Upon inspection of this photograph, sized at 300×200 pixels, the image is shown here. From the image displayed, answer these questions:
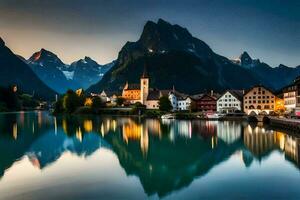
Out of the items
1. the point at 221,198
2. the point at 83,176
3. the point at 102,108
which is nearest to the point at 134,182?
the point at 83,176

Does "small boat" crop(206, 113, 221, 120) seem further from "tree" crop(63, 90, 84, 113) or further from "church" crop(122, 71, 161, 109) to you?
"tree" crop(63, 90, 84, 113)

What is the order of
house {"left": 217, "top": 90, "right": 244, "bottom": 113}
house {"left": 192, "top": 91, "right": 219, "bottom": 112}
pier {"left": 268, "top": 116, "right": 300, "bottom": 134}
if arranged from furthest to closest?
house {"left": 192, "top": 91, "right": 219, "bottom": 112} < house {"left": 217, "top": 90, "right": 244, "bottom": 113} < pier {"left": 268, "top": 116, "right": 300, "bottom": 134}

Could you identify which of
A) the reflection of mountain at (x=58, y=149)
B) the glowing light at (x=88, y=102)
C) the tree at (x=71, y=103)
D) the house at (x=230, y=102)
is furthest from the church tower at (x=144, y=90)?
the reflection of mountain at (x=58, y=149)

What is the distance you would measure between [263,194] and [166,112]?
9980 cm

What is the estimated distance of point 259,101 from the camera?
108 meters

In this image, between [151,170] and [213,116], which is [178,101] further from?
[151,170]

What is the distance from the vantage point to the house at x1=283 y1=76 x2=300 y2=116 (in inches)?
3228

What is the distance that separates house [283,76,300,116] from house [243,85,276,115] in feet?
31.5

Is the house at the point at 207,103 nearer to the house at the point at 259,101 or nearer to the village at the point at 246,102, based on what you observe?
the village at the point at 246,102

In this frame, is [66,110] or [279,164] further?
[66,110]

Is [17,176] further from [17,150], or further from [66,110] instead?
[66,110]

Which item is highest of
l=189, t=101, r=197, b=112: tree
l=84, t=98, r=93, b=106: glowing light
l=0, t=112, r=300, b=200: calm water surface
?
l=84, t=98, r=93, b=106: glowing light

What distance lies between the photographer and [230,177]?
2619 cm

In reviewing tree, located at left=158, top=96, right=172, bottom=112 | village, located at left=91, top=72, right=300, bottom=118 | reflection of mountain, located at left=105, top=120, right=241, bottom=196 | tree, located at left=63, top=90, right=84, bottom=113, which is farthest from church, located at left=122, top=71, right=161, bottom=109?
reflection of mountain, located at left=105, top=120, right=241, bottom=196
